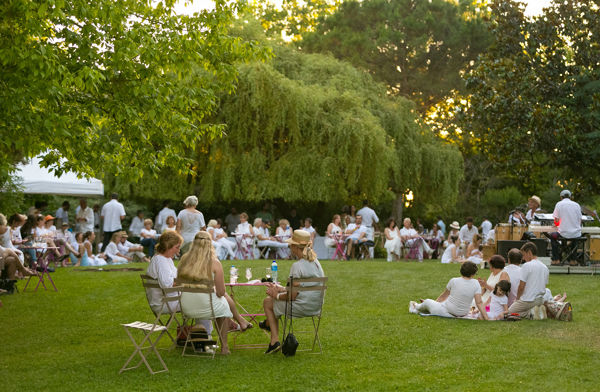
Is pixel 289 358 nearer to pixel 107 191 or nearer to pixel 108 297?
pixel 108 297

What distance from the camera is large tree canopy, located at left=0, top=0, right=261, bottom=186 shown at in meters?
9.36

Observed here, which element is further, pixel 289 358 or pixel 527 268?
pixel 527 268

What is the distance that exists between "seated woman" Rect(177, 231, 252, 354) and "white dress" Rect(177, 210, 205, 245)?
583 centimetres

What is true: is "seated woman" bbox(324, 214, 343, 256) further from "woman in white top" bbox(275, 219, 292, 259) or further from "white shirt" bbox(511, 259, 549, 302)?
"white shirt" bbox(511, 259, 549, 302)

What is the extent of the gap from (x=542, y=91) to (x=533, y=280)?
14647 mm

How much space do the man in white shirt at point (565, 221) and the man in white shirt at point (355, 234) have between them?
5984 millimetres

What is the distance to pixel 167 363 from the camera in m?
8.48

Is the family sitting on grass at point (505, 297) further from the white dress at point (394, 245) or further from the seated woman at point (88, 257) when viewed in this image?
the white dress at point (394, 245)

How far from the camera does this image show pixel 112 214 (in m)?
21.2

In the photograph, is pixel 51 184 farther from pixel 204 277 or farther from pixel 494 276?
pixel 204 277

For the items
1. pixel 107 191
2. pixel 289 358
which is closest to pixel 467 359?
pixel 289 358

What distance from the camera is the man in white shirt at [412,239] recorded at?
24.1 metres

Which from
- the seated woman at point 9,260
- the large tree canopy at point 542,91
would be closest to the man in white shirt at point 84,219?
the seated woman at point 9,260

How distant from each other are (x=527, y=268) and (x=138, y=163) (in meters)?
5.45
